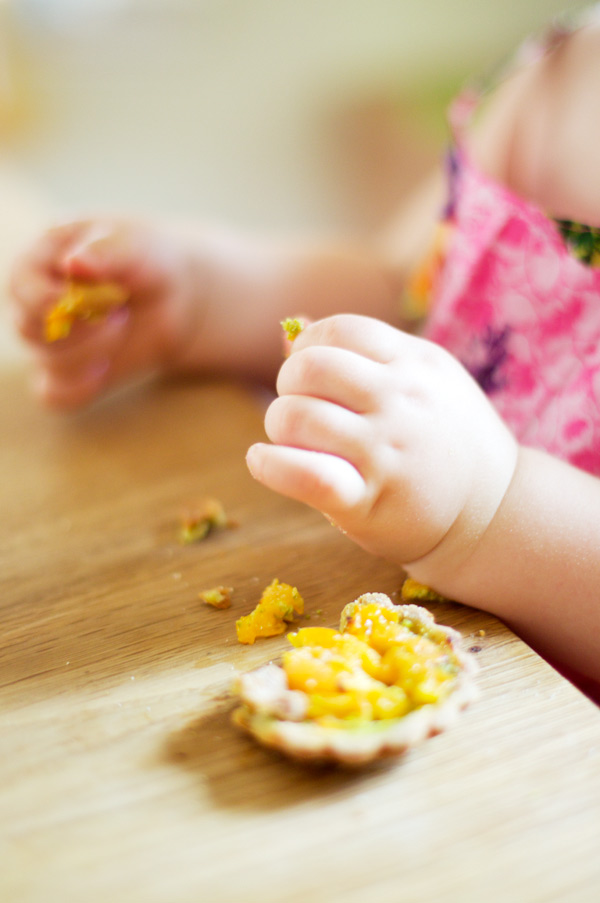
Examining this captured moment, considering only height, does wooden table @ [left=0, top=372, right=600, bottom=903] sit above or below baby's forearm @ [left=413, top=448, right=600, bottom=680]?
below

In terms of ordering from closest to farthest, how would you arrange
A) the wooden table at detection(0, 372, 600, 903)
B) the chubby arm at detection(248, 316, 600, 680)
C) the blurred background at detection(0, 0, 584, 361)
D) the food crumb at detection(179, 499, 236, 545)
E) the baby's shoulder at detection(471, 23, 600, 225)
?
the wooden table at detection(0, 372, 600, 903) → the chubby arm at detection(248, 316, 600, 680) → the food crumb at detection(179, 499, 236, 545) → the baby's shoulder at detection(471, 23, 600, 225) → the blurred background at detection(0, 0, 584, 361)

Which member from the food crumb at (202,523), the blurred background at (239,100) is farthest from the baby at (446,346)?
the blurred background at (239,100)

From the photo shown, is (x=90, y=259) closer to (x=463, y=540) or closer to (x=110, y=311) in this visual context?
(x=110, y=311)

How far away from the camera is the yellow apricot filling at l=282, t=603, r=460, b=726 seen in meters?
0.32

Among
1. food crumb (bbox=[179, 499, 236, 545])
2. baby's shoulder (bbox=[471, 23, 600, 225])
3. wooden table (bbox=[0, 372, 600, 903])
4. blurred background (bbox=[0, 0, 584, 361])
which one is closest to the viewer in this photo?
wooden table (bbox=[0, 372, 600, 903])

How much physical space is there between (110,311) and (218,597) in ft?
1.30

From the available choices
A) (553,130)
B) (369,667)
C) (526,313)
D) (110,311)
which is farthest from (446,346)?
(369,667)

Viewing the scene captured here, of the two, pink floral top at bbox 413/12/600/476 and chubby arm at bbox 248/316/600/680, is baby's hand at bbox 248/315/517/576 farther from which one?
pink floral top at bbox 413/12/600/476

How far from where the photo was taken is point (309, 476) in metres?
0.36

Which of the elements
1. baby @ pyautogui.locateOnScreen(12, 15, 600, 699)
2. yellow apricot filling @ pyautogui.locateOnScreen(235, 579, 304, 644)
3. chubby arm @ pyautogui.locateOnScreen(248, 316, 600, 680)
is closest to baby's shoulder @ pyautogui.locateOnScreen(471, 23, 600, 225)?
baby @ pyautogui.locateOnScreen(12, 15, 600, 699)

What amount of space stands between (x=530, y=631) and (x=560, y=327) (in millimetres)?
282

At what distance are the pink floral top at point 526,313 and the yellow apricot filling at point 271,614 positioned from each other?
0.26 m

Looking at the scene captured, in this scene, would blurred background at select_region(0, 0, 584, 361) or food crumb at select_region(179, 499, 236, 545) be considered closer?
food crumb at select_region(179, 499, 236, 545)

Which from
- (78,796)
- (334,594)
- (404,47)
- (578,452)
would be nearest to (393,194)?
(404,47)
